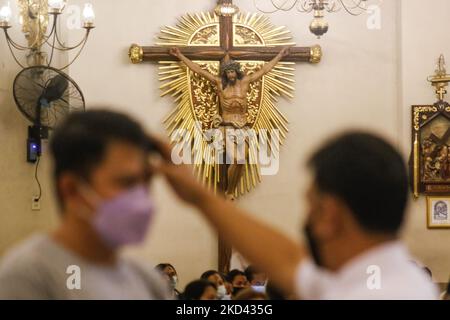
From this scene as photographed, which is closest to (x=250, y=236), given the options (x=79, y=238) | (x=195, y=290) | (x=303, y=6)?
(x=79, y=238)

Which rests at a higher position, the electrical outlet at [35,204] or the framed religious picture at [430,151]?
the framed religious picture at [430,151]

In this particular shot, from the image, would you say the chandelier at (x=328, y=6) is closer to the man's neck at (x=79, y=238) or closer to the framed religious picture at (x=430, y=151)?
the framed religious picture at (x=430, y=151)

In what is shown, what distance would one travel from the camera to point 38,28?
560 cm

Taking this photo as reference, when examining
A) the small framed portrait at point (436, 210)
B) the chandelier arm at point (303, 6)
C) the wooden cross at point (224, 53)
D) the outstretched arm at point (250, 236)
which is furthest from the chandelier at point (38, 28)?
the outstretched arm at point (250, 236)

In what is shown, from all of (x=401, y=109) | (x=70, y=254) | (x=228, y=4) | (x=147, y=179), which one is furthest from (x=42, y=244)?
(x=401, y=109)

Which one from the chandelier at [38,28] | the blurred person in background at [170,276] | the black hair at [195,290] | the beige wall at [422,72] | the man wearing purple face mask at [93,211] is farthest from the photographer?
the beige wall at [422,72]

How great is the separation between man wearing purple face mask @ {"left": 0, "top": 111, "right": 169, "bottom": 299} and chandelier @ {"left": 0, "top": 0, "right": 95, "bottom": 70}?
413 cm

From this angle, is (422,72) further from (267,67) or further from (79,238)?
(79,238)

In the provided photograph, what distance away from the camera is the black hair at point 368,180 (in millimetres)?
1254

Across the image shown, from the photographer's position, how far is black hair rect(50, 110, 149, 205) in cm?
124

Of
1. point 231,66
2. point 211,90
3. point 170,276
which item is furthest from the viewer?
point 211,90

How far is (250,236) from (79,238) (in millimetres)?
221

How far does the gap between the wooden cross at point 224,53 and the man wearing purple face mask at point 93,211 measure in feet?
15.5
